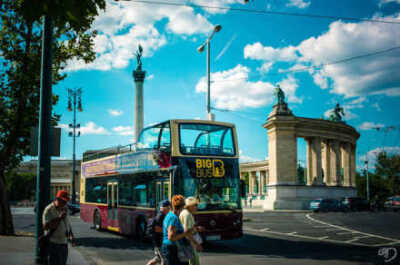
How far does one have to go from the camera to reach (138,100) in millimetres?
59281

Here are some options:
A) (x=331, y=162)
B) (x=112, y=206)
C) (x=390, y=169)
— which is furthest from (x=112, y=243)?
(x=390, y=169)

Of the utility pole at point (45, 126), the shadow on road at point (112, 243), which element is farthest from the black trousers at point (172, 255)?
the shadow on road at point (112, 243)

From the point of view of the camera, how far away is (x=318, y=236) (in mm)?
17859

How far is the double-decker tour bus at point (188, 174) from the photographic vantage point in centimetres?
1312

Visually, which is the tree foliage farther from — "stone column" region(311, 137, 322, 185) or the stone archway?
"stone column" region(311, 137, 322, 185)

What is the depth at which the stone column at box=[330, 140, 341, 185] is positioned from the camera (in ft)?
193

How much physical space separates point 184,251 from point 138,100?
54213 mm

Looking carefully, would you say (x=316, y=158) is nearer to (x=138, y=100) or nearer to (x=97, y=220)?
(x=138, y=100)

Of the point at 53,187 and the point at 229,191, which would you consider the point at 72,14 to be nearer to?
the point at 229,191

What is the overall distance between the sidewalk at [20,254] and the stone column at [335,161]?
50.8 metres

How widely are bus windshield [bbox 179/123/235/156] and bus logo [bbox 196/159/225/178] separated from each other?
290 millimetres

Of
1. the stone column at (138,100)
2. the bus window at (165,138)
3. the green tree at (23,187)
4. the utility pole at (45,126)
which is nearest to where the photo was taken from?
the utility pole at (45,126)

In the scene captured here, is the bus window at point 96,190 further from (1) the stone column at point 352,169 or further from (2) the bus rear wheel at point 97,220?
(1) the stone column at point 352,169

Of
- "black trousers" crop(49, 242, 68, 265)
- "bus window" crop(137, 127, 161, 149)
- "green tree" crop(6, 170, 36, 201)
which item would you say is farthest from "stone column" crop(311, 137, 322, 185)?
"green tree" crop(6, 170, 36, 201)
